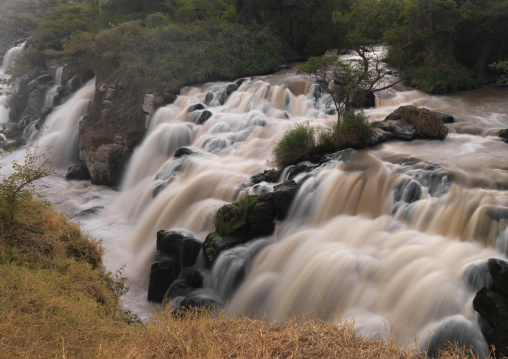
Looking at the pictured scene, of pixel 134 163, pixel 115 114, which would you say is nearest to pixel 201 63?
pixel 115 114

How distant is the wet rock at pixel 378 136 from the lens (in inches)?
530

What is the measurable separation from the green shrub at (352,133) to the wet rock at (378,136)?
0.16 m

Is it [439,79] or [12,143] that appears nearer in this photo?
[439,79]

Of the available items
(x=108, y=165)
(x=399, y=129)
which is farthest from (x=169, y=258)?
(x=108, y=165)

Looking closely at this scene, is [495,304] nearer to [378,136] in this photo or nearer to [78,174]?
[378,136]

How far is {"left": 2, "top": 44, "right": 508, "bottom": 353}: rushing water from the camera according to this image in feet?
25.3

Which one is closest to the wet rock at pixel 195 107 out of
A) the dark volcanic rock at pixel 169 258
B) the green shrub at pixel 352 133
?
the green shrub at pixel 352 133

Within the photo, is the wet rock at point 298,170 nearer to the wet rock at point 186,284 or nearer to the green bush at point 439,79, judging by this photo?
the wet rock at point 186,284

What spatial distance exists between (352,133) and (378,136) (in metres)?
0.98

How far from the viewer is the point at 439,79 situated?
1980 centimetres

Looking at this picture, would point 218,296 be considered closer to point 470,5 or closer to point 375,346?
point 375,346

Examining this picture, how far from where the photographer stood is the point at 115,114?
68.0 feet

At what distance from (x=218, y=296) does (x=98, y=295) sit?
2.93m

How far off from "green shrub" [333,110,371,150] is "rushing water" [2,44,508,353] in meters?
0.49
